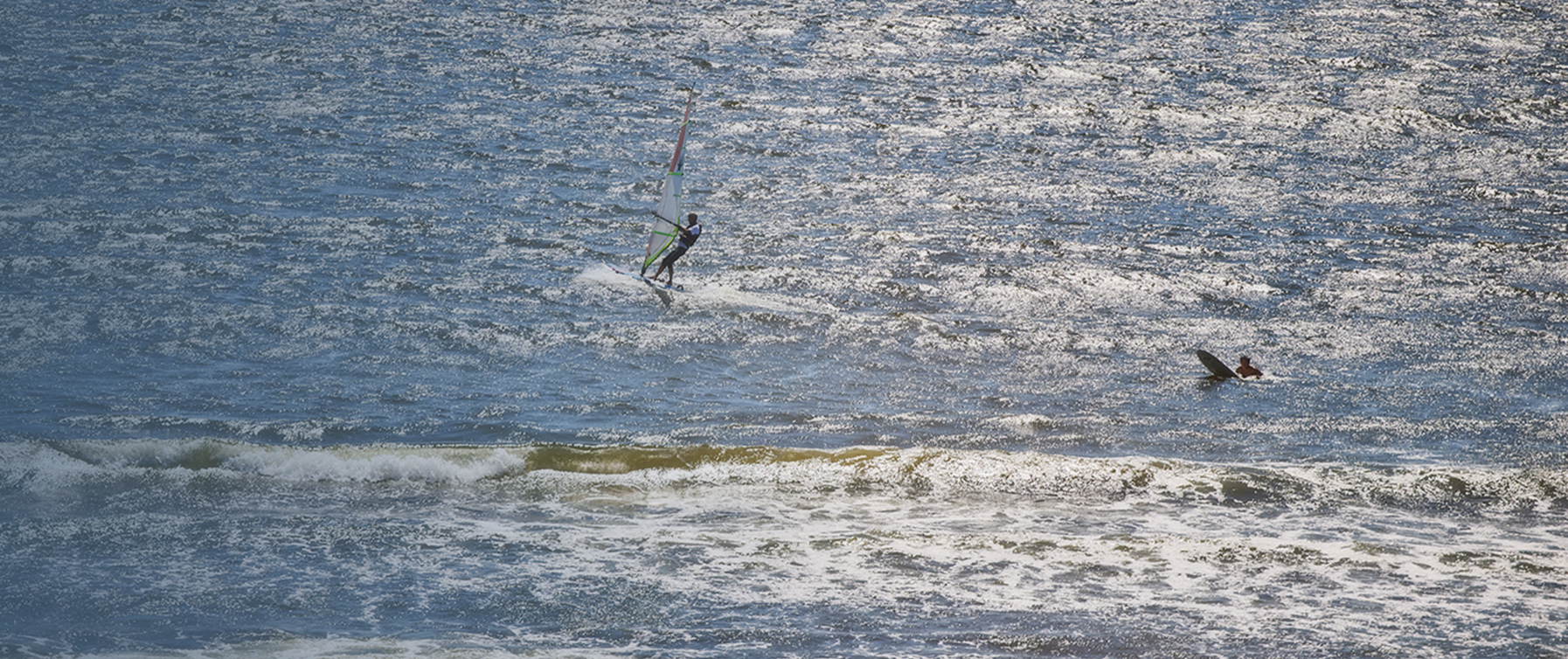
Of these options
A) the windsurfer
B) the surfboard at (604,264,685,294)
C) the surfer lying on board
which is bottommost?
the surfboard at (604,264,685,294)

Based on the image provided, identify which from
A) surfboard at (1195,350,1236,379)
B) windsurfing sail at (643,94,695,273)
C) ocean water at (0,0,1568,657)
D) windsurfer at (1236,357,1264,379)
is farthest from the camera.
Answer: windsurfing sail at (643,94,695,273)

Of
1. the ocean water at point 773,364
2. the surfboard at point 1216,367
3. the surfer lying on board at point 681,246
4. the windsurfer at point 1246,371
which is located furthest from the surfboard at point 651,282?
the windsurfer at point 1246,371

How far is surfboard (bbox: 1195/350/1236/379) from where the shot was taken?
24.4 metres

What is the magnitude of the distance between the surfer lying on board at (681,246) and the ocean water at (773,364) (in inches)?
34.1

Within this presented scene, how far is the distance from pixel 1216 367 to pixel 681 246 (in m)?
11.7

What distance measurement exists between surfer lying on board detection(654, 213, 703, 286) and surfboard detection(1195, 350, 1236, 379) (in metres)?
11.2

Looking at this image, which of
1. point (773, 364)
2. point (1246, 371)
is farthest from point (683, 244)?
point (1246, 371)

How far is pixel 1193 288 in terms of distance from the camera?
30.0 meters

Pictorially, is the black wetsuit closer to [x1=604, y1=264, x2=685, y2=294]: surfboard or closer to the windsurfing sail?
the windsurfing sail

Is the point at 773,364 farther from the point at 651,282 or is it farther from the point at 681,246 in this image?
the point at 681,246

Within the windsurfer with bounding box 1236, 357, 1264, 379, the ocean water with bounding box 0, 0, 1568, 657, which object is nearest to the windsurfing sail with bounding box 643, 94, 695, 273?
the ocean water with bounding box 0, 0, 1568, 657

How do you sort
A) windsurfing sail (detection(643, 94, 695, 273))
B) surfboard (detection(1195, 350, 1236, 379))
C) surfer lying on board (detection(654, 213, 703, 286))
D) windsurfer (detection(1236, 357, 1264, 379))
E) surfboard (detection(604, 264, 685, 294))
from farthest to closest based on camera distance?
windsurfing sail (detection(643, 94, 695, 273)), surfer lying on board (detection(654, 213, 703, 286)), surfboard (detection(604, 264, 685, 294)), windsurfer (detection(1236, 357, 1264, 379)), surfboard (detection(1195, 350, 1236, 379))

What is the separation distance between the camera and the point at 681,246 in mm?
29750

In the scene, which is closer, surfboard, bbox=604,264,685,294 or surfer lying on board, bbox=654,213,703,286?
surfboard, bbox=604,264,685,294
